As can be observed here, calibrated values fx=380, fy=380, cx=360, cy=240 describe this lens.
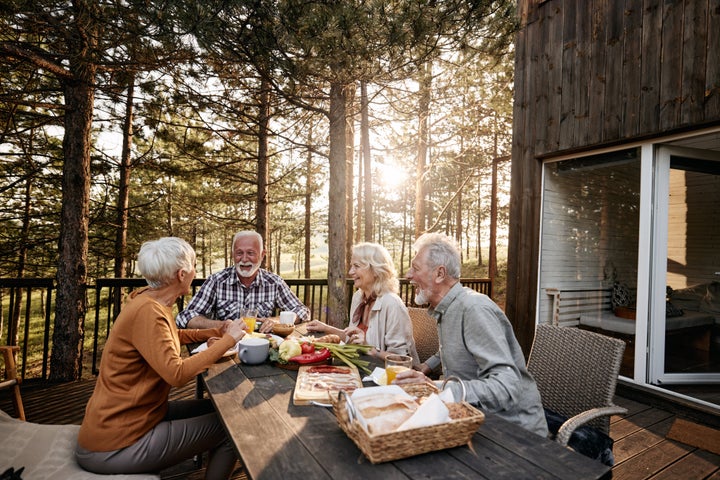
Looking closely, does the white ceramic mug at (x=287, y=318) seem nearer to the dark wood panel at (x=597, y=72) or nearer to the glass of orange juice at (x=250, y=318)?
the glass of orange juice at (x=250, y=318)

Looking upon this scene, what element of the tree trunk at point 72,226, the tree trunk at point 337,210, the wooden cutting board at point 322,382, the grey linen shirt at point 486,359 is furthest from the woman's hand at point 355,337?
the tree trunk at point 72,226

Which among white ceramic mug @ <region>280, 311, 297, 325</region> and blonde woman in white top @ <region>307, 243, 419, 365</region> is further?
white ceramic mug @ <region>280, 311, 297, 325</region>

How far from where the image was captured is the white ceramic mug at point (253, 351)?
1902 mm

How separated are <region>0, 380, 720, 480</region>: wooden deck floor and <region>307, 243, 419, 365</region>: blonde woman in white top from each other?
1.09m

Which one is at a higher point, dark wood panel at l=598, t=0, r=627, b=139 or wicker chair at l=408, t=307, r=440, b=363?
dark wood panel at l=598, t=0, r=627, b=139

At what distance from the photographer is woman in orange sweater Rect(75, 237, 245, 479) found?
1505 millimetres

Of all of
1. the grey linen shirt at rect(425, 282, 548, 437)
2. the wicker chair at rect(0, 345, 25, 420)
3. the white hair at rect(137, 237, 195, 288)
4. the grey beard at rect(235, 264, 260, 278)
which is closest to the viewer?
the grey linen shirt at rect(425, 282, 548, 437)

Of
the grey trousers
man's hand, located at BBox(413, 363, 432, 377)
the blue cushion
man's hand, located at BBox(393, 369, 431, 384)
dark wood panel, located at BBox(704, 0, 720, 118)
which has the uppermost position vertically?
dark wood panel, located at BBox(704, 0, 720, 118)

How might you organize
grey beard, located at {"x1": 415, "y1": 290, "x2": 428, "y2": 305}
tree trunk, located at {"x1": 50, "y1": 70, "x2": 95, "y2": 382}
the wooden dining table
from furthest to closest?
tree trunk, located at {"x1": 50, "y1": 70, "x2": 95, "y2": 382} < grey beard, located at {"x1": 415, "y1": 290, "x2": 428, "y2": 305} < the wooden dining table

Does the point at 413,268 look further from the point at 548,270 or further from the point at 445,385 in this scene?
the point at 548,270

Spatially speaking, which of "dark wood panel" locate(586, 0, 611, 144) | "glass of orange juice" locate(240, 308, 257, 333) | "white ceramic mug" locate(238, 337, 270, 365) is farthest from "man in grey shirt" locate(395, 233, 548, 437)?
"dark wood panel" locate(586, 0, 611, 144)

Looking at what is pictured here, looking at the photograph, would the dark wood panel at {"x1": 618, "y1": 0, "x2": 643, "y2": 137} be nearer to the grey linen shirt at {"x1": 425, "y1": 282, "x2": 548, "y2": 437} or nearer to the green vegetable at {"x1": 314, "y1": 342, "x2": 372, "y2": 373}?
the grey linen shirt at {"x1": 425, "y1": 282, "x2": 548, "y2": 437}

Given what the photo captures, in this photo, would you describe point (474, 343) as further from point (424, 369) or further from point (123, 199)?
point (123, 199)

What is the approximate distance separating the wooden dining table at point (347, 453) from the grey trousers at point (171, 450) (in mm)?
356
